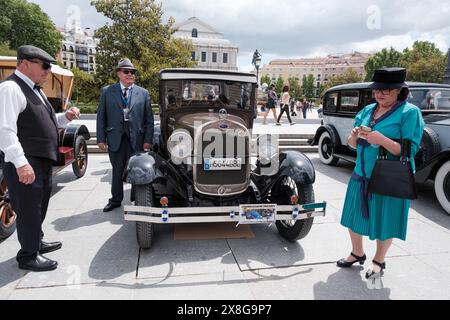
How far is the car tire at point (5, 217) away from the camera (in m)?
3.34

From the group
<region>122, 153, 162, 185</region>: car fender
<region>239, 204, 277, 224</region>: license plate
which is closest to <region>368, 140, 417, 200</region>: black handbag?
<region>239, 204, 277, 224</region>: license plate

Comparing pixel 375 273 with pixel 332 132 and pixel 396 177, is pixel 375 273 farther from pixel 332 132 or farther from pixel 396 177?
pixel 332 132

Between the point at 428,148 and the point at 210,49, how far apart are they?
7328 cm

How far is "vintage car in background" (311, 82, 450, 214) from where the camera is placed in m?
4.48

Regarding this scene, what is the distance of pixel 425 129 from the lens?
16.0 ft

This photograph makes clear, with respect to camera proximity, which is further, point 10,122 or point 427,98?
point 427,98

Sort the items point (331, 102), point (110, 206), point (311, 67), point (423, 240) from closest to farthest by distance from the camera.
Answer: point (423, 240) < point (110, 206) < point (331, 102) < point (311, 67)

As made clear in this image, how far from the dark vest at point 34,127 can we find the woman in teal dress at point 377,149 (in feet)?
8.78

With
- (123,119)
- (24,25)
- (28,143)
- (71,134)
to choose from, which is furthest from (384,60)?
(28,143)

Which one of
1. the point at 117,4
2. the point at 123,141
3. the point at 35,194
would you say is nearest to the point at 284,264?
the point at 35,194

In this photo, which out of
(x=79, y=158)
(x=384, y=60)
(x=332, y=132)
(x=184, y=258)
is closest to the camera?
(x=184, y=258)

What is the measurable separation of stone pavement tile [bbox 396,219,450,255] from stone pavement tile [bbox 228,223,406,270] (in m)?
0.19

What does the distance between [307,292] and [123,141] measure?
3090 millimetres
